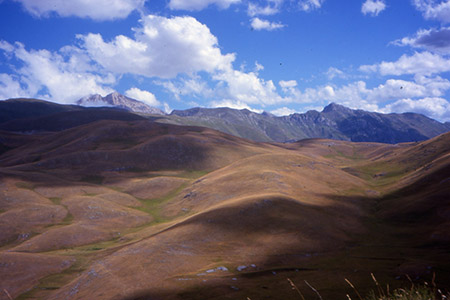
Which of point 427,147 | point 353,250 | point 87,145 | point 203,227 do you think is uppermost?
point 87,145

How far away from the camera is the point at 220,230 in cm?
5191

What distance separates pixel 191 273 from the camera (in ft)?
120

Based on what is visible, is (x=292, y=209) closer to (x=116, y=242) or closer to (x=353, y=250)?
(x=353, y=250)

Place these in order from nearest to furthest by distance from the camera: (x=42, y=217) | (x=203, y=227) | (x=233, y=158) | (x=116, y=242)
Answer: (x=203, y=227), (x=116, y=242), (x=42, y=217), (x=233, y=158)

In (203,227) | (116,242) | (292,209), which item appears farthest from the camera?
(116,242)

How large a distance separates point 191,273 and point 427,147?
11210 cm

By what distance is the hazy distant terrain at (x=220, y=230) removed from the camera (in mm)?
34219

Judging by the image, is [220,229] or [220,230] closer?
[220,230]

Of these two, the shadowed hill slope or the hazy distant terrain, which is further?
the shadowed hill slope

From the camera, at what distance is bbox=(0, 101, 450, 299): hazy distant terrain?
34.2 metres

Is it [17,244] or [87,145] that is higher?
[87,145]

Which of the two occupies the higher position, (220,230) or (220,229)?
(220,229)

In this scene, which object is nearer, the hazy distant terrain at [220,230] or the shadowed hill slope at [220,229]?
the hazy distant terrain at [220,230]

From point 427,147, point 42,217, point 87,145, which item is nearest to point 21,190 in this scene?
point 42,217
